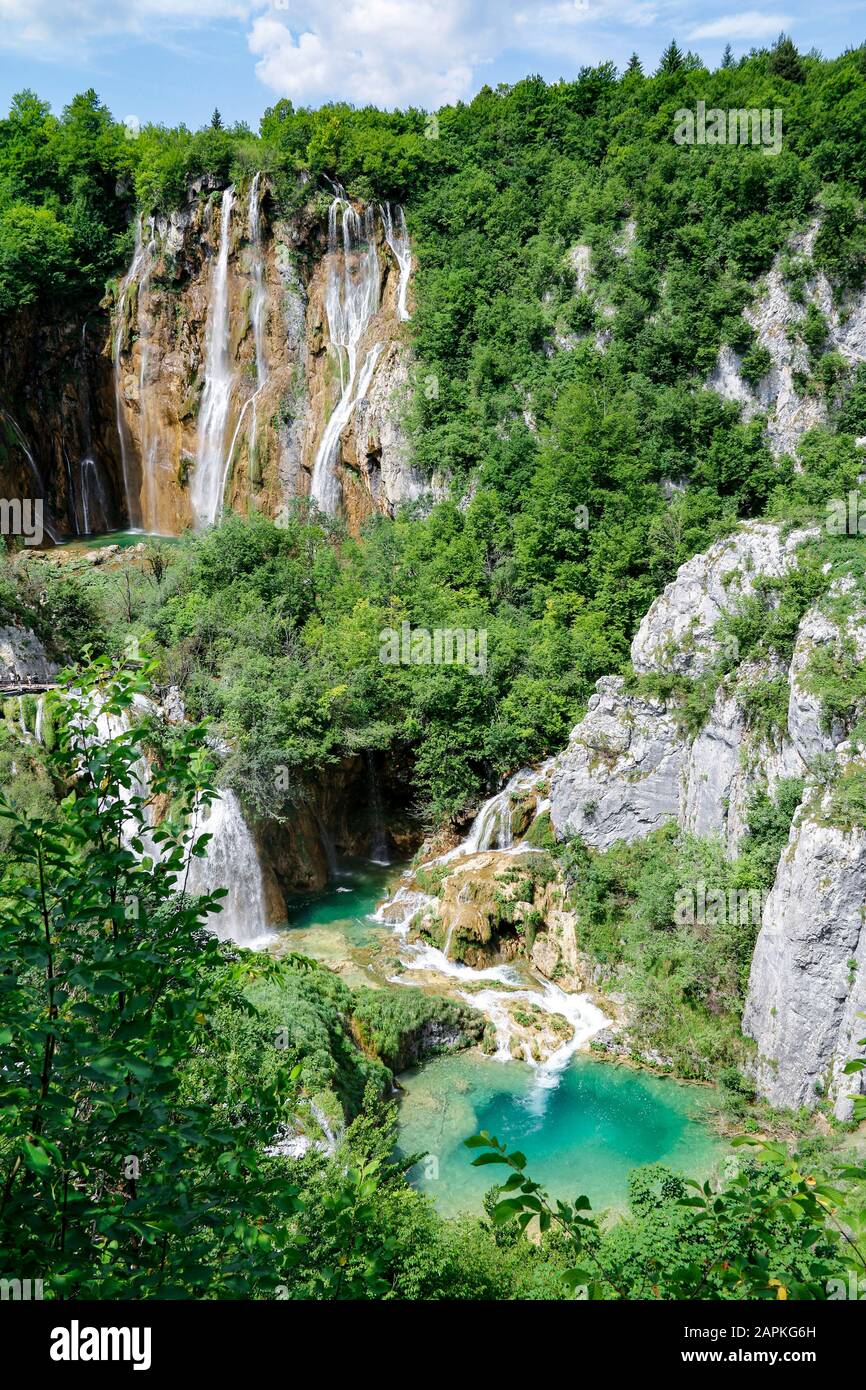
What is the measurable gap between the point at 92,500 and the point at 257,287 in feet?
36.1

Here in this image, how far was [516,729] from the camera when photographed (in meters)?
22.8

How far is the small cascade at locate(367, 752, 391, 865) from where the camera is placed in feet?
83.3

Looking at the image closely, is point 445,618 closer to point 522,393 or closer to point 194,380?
point 522,393

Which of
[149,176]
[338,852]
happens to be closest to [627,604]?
[338,852]

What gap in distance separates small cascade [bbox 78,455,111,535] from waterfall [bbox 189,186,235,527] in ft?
14.3

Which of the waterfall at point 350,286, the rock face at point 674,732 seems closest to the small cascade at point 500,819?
the rock face at point 674,732

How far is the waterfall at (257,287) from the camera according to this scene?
117 ft

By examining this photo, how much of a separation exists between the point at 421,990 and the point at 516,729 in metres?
7.25

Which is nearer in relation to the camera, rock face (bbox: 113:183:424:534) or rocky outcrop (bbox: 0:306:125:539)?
rock face (bbox: 113:183:424:534)

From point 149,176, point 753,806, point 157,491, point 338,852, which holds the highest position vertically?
point 149,176

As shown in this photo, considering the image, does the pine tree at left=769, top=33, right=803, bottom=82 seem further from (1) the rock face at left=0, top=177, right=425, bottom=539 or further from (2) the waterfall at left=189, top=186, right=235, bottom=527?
(2) the waterfall at left=189, top=186, right=235, bottom=527

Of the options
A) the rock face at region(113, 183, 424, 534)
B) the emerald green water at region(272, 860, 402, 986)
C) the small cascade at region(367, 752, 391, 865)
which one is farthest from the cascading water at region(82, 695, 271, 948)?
the rock face at region(113, 183, 424, 534)
